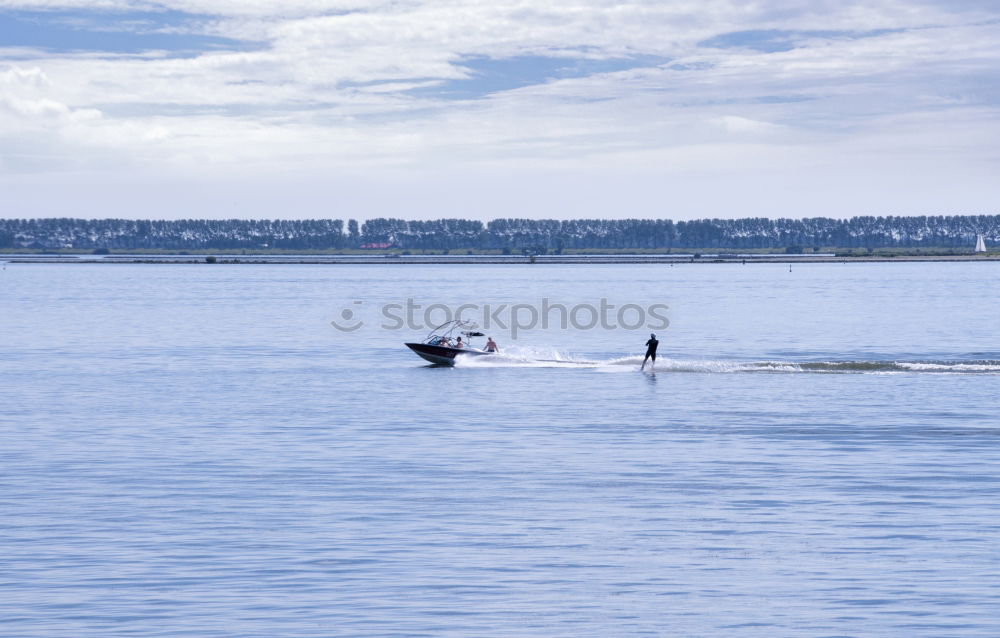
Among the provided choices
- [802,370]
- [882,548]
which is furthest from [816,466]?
[802,370]

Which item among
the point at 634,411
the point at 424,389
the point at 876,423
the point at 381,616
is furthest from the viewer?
the point at 424,389

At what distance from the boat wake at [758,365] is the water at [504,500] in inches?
13.3

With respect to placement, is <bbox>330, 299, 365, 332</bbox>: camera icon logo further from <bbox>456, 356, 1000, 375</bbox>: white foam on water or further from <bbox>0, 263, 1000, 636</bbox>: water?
<bbox>0, 263, 1000, 636</bbox>: water

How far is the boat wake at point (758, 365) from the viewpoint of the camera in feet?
244

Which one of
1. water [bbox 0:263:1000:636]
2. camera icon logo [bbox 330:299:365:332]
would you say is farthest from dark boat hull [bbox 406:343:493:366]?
camera icon logo [bbox 330:299:365:332]

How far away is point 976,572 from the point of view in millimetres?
27594

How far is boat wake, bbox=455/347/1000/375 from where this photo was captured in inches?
2927

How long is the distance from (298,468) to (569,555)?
13.9 meters

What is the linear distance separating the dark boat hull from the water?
167 cm

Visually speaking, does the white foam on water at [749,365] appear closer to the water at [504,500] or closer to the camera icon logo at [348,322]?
the water at [504,500]

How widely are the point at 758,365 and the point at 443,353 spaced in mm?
18256

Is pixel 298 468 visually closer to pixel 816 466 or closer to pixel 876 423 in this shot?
pixel 816 466

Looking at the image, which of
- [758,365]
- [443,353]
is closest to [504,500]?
[443,353]

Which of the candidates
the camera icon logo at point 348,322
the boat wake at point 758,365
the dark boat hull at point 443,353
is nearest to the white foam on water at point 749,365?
the boat wake at point 758,365
